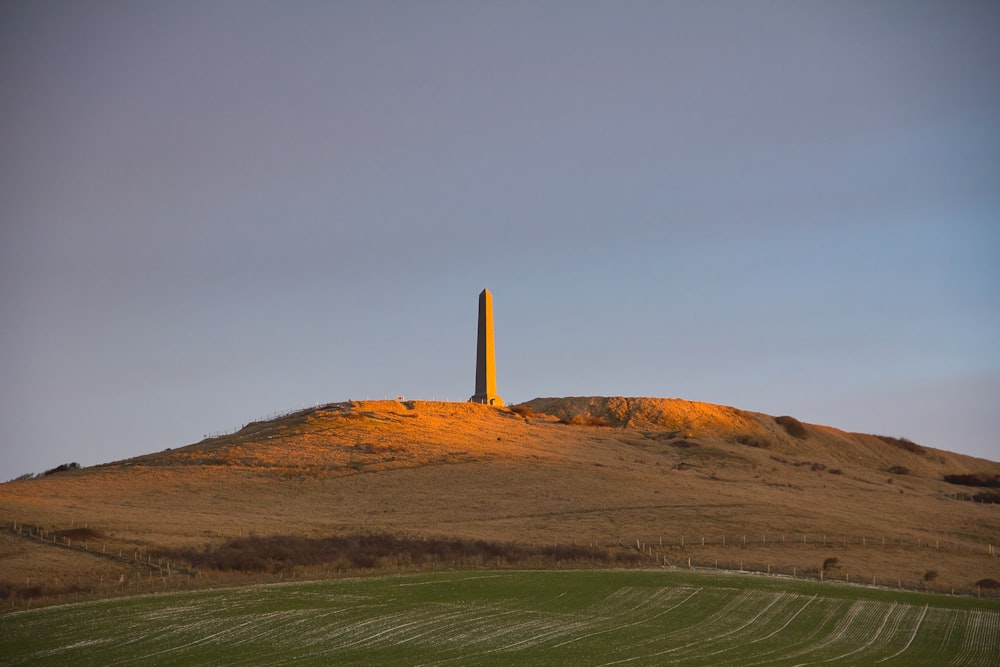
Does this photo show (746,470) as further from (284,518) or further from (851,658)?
(851,658)

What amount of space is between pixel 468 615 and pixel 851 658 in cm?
A: 1090

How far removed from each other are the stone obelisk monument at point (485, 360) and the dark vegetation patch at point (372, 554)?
127 feet

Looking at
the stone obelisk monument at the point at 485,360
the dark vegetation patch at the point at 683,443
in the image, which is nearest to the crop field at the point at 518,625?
the dark vegetation patch at the point at 683,443

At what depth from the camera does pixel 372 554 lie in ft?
149

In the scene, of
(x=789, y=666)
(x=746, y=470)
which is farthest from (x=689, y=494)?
(x=789, y=666)

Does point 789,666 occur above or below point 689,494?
below

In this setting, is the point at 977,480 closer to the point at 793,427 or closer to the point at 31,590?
the point at 793,427

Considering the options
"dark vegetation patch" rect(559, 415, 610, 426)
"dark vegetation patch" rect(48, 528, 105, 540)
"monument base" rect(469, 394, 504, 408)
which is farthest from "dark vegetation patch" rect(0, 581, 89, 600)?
"dark vegetation patch" rect(559, 415, 610, 426)

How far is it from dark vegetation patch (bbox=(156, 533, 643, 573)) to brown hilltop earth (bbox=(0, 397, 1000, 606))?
0.21 meters

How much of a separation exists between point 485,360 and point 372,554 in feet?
143

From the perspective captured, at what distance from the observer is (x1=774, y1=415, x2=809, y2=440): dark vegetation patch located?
330ft

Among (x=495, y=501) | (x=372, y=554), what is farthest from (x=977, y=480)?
(x=372, y=554)

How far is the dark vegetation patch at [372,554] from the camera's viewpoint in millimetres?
43375

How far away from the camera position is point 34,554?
43500 mm
